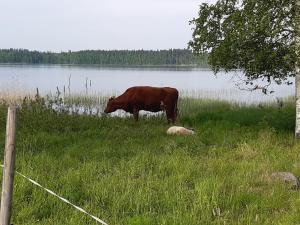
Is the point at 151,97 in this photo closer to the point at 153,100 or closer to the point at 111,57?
the point at 153,100

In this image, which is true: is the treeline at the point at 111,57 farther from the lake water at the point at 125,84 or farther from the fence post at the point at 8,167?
the fence post at the point at 8,167

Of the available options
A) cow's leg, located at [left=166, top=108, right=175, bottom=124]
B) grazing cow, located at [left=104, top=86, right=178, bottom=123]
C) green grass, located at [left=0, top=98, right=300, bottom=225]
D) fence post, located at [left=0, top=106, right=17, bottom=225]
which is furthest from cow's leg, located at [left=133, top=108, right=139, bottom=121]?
fence post, located at [left=0, top=106, right=17, bottom=225]

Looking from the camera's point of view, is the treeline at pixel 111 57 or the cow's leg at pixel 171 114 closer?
the cow's leg at pixel 171 114

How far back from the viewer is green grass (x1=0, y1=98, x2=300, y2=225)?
6.17 metres

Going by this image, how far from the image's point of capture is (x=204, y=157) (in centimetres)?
973

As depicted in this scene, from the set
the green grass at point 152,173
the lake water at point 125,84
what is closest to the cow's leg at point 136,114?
the green grass at point 152,173

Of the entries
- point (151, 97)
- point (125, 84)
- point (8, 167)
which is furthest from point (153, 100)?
point (125, 84)

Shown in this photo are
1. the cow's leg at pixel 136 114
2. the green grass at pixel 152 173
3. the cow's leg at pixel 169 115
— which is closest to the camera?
the green grass at pixel 152 173

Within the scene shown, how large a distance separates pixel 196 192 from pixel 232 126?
288 inches

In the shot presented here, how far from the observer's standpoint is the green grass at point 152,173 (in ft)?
20.2

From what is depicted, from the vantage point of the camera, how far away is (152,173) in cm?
840

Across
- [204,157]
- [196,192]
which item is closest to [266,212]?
[196,192]

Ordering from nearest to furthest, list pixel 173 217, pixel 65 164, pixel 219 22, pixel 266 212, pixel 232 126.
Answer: pixel 173 217 < pixel 266 212 < pixel 65 164 < pixel 219 22 < pixel 232 126

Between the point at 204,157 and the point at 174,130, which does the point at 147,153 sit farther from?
the point at 174,130
